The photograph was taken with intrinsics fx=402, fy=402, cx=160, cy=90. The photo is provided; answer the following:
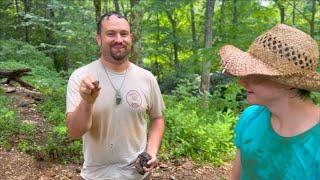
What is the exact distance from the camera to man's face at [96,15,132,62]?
2.71 m

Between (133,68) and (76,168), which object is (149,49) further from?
(133,68)

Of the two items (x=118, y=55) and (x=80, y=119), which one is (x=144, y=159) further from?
(x=118, y=55)

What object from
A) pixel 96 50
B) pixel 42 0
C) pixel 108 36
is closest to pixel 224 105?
pixel 108 36

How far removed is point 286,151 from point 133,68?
150cm

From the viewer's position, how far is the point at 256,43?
1.66 metres

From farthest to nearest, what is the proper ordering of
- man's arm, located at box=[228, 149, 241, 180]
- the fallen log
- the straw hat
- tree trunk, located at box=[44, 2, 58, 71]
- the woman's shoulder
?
tree trunk, located at box=[44, 2, 58, 71], the fallen log, man's arm, located at box=[228, 149, 241, 180], the woman's shoulder, the straw hat

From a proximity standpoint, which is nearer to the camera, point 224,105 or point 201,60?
point 224,105

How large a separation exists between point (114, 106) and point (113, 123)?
11 centimetres

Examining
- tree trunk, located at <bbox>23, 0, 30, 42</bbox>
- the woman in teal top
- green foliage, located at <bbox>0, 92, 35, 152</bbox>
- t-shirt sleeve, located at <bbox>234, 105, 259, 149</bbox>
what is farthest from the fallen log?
tree trunk, located at <bbox>23, 0, 30, 42</bbox>

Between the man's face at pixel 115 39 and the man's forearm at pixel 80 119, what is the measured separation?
0.47 m

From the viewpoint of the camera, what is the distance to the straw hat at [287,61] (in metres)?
1.53

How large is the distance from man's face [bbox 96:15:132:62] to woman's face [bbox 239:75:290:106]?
1257 mm

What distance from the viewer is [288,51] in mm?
1544

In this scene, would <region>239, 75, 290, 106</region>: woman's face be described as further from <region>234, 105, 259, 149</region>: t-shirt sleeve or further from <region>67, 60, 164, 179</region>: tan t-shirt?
<region>67, 60, 164, 179</region>: tan t-shirt
